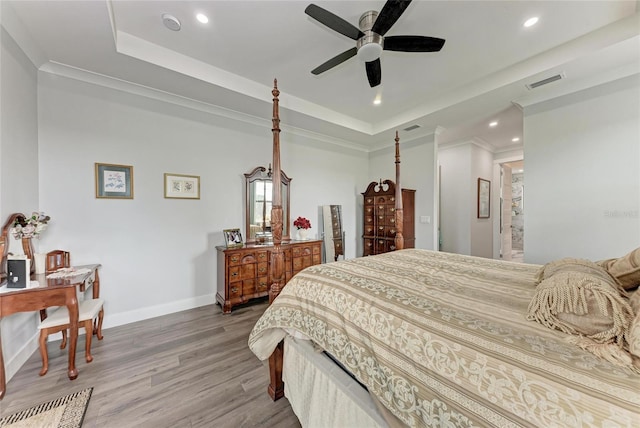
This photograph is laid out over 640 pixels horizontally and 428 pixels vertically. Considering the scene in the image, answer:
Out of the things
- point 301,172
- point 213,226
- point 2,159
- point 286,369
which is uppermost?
point 301,172

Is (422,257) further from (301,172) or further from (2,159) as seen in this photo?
(2,159)

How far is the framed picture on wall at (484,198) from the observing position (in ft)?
16.2

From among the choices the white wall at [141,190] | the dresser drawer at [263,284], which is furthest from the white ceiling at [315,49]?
the dresser drawer at [263,284]

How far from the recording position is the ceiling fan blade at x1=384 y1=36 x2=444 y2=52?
1.90 meters

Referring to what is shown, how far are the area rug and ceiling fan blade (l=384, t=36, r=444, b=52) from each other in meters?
3.58

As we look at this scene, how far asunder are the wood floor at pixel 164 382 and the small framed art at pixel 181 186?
1.66 metres

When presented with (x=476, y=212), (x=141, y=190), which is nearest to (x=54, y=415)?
(x=141, y=190)

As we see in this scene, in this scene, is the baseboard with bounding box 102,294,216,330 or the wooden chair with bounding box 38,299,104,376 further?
the baseboard with bounding box 102,294,216,330

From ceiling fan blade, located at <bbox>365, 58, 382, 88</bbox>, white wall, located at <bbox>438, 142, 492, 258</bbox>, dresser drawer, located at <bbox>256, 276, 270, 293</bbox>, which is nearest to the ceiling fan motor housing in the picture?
ceiling fan blade, located at <bbox>365, 58, 382, 88</bbox>

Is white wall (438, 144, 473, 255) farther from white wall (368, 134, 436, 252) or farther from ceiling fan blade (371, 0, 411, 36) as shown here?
ceiling fan blade (371, 0, 411, 36)

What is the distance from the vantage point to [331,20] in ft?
5.84

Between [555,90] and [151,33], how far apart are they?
4579 millimetres

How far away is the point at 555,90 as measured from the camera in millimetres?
2801

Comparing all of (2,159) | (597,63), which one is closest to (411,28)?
(597,63)
